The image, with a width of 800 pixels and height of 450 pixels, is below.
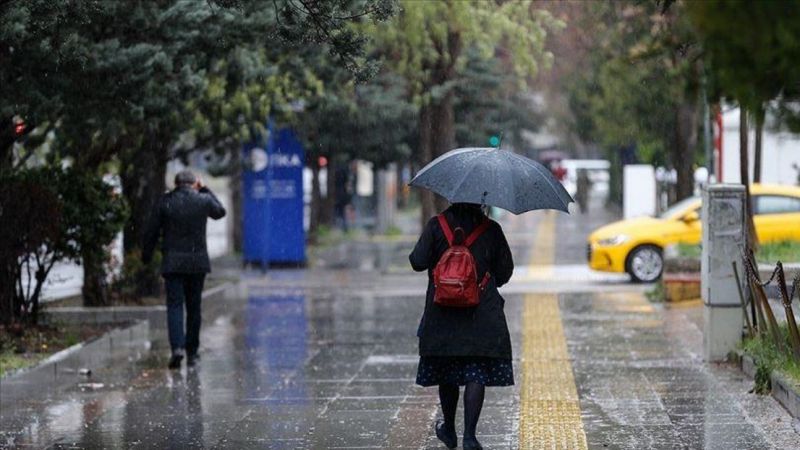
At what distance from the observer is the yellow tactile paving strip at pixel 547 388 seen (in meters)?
9.17

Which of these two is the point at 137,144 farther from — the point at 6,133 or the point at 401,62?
the point at 401,62

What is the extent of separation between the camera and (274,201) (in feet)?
90.9

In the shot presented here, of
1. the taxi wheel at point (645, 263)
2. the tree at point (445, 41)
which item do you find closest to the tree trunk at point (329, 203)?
the tree at point (445, 41)

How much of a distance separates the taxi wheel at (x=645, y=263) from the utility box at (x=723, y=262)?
10.3m

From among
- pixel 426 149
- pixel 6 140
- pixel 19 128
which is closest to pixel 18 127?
pixel 19 128

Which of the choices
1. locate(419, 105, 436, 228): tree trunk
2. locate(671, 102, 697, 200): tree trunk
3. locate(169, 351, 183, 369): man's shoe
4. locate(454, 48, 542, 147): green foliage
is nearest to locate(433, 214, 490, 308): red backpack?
locate(169, 351, 183, 369): man's shoe

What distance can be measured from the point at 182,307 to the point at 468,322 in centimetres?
548

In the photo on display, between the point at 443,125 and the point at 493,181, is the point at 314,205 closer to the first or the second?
the point at 443,125

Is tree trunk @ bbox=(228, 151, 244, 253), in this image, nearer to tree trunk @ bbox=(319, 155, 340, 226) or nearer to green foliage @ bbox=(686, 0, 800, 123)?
tree trunk @ bbox=(319, 155, 340, 226)

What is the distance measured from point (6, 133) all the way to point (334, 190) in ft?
94.2

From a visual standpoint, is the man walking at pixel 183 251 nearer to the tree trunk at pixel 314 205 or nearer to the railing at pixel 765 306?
the railing at pixel 765 306

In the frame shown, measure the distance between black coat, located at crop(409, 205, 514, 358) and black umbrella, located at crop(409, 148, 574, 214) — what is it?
227 mm

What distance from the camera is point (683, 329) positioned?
15.4 meters

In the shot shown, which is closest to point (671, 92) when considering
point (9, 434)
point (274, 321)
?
point (274, 321)
